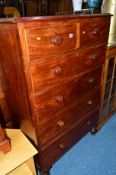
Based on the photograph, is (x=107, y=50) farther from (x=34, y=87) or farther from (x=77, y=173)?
(x=77, y=173)

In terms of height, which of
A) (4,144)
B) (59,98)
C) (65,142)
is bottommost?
(65,142)

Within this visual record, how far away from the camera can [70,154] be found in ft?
5.15

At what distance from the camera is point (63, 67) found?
100 cm

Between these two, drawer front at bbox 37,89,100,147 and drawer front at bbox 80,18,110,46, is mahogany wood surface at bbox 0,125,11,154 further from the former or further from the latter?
drawer front at bbox 80,18,110,46

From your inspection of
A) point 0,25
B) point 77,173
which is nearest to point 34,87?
point 0,25

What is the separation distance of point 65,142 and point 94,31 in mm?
975

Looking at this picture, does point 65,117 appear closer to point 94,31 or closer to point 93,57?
point 93,57

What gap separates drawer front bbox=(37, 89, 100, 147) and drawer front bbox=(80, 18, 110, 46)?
0.49 metres

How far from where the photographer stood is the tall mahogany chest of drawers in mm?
795

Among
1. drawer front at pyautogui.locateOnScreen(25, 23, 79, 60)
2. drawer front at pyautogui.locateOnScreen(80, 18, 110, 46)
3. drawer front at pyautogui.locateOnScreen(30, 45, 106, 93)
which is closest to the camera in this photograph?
drawer front at pyautogui.locateOnScreen(25, 23, 79, 60)

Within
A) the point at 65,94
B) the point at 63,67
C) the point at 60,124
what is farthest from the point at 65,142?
the point at 63,67

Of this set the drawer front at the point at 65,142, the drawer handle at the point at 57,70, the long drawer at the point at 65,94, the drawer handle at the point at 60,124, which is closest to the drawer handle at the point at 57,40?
the drawer handle at the point at 57,70

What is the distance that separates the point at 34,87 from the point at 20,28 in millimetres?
337

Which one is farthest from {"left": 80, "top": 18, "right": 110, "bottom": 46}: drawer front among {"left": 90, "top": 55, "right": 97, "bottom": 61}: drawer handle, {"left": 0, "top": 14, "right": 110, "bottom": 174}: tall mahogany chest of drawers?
{"left": 90, "top": 55, "right": 97, "bottom": 61}: drawer handle
